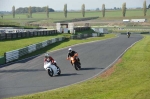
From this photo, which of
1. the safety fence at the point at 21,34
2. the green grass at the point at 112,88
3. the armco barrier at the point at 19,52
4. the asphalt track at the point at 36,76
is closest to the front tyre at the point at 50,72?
the asphalt track at the point at 36,76

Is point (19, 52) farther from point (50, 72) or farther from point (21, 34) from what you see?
point (21, 34)

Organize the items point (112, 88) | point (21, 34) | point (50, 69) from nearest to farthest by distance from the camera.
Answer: point (112, 88) < point (50, 69) < point (21, 34)

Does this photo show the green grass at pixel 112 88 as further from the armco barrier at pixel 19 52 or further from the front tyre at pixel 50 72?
the armco barrier at pixel 19 52

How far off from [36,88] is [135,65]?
35.1 feet

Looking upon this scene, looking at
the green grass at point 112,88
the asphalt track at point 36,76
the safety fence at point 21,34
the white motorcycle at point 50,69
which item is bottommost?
the asphalt track at point 36,76

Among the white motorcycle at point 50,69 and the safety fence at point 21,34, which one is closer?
the white motorcycle at point 50,69

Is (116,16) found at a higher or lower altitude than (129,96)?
higher

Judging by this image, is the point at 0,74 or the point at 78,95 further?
the point at 0,74

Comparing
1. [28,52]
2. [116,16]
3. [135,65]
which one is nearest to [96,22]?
[116,16]

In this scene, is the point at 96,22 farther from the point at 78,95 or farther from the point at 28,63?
the point at 78,95

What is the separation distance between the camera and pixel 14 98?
1505 cm

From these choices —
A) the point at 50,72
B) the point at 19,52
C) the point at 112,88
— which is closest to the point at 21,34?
the point at 19,52

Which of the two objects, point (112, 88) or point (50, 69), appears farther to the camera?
point (50, 69)

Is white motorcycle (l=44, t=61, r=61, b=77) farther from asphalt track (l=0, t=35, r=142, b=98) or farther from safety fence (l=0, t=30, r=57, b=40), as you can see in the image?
safety fence (l=0, t=30, r=57, b=40)
